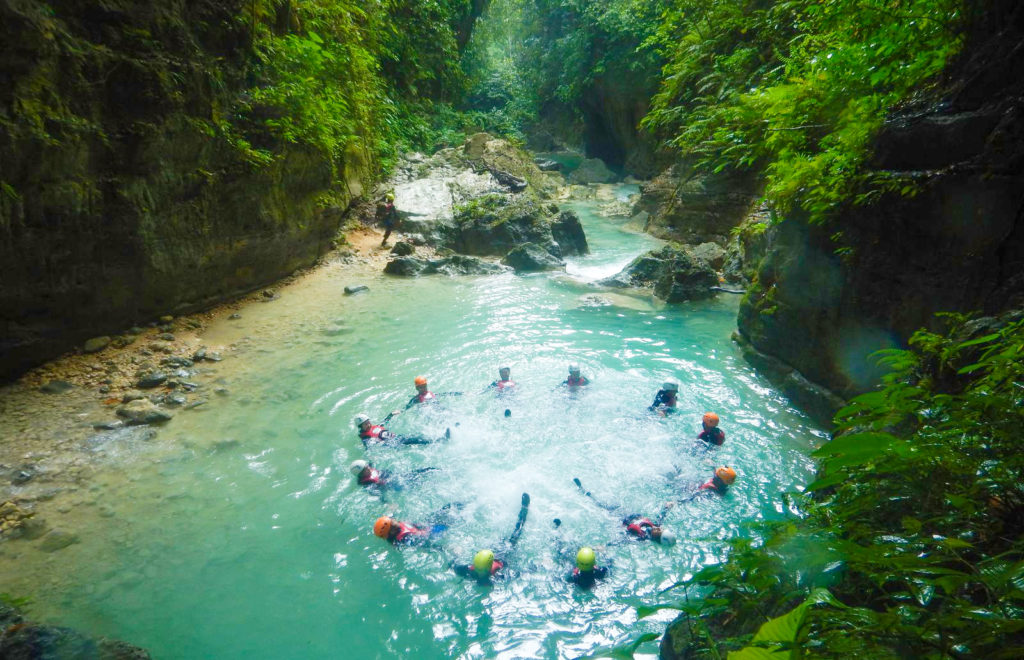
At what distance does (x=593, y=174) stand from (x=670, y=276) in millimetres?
17054

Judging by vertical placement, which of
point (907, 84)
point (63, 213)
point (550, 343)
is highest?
point (907, 84)

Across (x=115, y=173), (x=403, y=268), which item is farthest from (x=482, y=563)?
(x=403, y=268)

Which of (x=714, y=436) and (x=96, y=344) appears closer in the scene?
(x=714, y=436)

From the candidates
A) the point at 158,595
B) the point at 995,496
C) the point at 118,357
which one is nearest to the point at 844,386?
the point at 995,496

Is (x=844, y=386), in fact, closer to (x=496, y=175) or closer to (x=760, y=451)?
(x=760, y=451)

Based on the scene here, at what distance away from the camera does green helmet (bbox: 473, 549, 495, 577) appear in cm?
382

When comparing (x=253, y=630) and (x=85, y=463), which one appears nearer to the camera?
(x=253, y=630)

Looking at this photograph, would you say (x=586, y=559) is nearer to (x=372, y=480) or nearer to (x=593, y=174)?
(x=372, y=480)

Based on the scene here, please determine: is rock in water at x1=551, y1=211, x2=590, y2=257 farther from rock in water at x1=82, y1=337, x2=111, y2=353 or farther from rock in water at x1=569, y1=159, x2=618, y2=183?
rock in water at x1=569, y1=159, x2=618, y2=183

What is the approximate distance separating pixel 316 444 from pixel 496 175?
40.5 feet

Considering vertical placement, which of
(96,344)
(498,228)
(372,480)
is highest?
(498,228)

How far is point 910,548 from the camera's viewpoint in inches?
55.1

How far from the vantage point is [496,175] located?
15.9 metres

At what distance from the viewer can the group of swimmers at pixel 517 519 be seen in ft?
12.6
